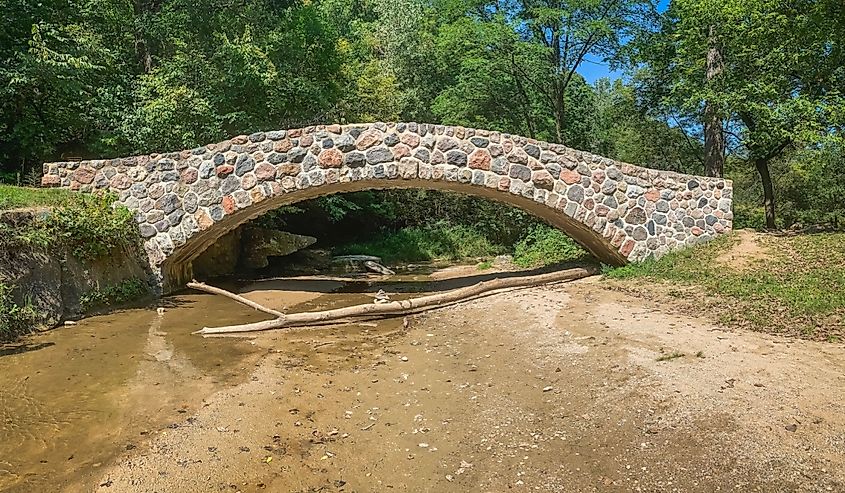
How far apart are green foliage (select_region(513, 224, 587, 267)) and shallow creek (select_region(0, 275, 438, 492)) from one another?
6.60m

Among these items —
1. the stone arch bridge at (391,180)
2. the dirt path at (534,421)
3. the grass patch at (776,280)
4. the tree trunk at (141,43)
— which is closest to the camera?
the dirt path at (534,421)

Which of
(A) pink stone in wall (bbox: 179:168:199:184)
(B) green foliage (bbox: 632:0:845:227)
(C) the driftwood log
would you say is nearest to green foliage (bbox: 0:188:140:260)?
(A) pink stone in wall (bbox: 179:168:199:184)

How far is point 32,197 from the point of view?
806 cm

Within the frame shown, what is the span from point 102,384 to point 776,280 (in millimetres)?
7694

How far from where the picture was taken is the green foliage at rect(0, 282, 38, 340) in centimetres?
617

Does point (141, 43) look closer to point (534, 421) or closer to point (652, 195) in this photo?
point (652, 195)

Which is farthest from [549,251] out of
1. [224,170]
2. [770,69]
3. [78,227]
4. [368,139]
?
[78,227]

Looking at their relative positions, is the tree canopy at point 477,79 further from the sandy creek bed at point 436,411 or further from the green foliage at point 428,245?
the sandy creek bed at point 436,411

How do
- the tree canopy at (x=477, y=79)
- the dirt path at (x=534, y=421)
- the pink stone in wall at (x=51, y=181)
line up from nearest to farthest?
the dirt path at (x=534, y=421) → the pink stone in wall at (x=51, y=181) → the tree canopy at (x=477, y=79)

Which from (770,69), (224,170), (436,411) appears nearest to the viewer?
(436,411)

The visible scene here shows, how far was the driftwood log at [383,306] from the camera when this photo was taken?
7.56m

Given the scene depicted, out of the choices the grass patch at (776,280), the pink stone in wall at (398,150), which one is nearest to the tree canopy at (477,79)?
the grass patch at (776,280)

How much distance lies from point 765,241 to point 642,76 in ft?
35.5

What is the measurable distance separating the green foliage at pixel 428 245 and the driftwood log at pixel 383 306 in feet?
29.3
